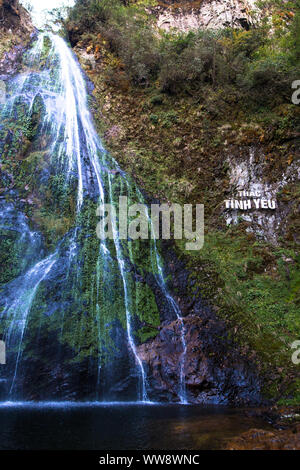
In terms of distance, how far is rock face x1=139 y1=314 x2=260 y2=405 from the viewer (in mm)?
8375

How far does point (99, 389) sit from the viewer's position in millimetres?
8938

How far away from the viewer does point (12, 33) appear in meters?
19.9

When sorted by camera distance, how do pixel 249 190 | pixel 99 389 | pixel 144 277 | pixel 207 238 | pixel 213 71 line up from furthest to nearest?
pixel 213 71 → pixel 249 190 → pixel 207 238 → pixel 144 277 → pixel 99 389

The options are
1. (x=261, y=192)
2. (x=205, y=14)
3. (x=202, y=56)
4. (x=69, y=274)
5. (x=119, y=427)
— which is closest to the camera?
(x=119, y=427)

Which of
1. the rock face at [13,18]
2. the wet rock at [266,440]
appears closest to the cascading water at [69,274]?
the wet rock at [266,440]

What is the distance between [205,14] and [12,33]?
1337 cm

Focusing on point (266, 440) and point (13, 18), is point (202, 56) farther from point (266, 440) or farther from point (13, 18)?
point (266, 440)

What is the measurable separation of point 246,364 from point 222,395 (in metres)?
0.96

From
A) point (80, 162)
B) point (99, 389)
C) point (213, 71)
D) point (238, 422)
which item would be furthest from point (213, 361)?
point (213, 71)

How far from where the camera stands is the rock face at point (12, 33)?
721 inches

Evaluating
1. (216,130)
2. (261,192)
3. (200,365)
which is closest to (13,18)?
(216,130)

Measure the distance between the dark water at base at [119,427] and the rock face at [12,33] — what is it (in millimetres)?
16929

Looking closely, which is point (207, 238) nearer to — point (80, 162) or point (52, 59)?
point (80, 162)

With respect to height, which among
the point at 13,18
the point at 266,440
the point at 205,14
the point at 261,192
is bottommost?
the point at 266,440
